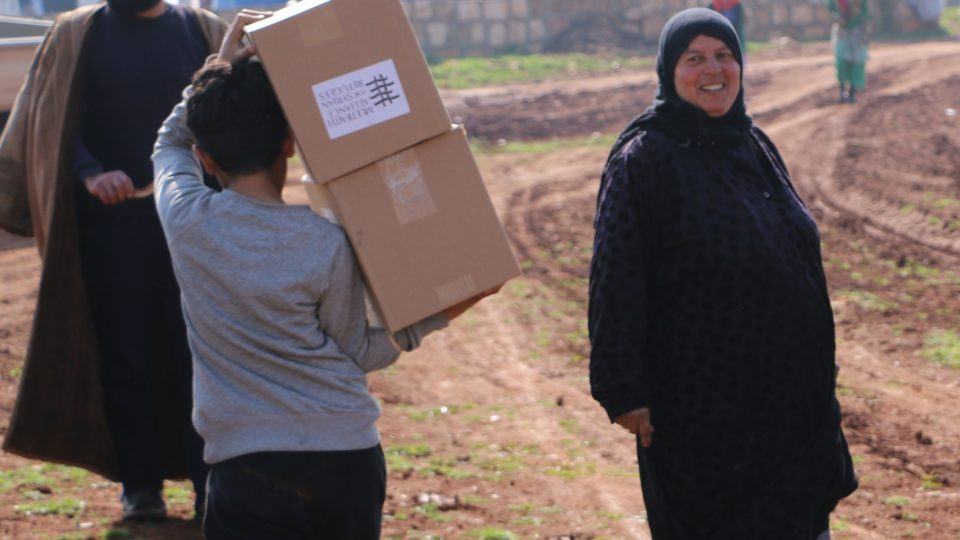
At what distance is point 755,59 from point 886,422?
1619cm

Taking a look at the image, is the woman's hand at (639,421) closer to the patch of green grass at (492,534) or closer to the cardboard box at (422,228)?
the cardboard box at (422,228)

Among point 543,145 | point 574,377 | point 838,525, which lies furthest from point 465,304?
point 543,145

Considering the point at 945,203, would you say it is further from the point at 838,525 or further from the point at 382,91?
the point at 382,91

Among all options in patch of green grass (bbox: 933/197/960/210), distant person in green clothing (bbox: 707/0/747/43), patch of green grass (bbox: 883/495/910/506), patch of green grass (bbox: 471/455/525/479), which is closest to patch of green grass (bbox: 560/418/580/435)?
patch of green grass (bbox: 471/455/525/479)

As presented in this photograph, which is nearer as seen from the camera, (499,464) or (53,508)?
(53,508)

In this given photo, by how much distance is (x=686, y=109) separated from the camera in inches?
132

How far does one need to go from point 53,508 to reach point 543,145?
429 inches

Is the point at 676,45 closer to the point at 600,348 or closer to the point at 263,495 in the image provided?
the point at 600,348

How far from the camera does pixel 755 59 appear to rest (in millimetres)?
21891

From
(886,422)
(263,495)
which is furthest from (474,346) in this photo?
(263,495)

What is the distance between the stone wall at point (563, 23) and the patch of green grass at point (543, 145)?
23.8 ft

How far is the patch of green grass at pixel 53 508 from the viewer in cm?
484

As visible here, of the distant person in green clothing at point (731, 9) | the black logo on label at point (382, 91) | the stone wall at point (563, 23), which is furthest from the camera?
the stone wall at point (563, 23)

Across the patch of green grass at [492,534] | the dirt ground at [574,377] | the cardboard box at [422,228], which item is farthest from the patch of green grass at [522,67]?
the cardboard box at [422,228]
